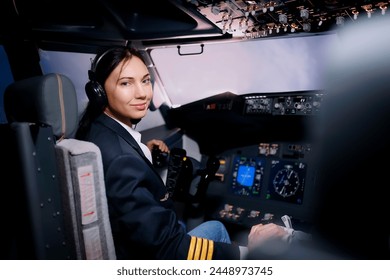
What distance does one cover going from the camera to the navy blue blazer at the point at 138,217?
103 centimetres

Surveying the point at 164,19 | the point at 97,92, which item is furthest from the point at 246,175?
the point at 97,92

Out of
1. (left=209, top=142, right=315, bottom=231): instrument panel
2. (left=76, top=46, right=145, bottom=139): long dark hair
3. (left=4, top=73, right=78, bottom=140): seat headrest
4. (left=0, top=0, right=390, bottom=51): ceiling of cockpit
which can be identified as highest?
(left=0, top=0, right=390, bottom=51): ceiling of cockpit

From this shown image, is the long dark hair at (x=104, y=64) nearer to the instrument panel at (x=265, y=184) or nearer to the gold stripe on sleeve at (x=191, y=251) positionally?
the gold stripe on sleeve at (x=191, y=251)

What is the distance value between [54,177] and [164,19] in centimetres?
180

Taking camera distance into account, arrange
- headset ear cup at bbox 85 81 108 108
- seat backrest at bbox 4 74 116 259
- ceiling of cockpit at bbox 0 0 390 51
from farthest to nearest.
A: 1. ceiling of cockpit at bbox 0 0 390 51
2. headset ear cup at bbox 85 81 108 108
3. seat backrest at bbox 4 74 116 259

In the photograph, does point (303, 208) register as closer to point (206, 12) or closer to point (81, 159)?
point (206, 12)

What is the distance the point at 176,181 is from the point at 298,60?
1.34 m

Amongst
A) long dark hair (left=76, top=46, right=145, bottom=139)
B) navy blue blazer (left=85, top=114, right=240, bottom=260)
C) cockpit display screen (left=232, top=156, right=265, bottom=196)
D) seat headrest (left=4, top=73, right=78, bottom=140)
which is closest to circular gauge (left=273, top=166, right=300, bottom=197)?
cockpit display screen (left=232, top=156, right=265, bottom=196)

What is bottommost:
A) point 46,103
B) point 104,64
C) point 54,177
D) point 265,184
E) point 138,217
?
point 265,184

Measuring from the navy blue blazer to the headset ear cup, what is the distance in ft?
0.49

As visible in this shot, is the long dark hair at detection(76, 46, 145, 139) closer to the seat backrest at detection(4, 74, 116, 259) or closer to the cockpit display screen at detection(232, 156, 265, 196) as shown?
the seat backrest at detection(4, 74, 116, 259)

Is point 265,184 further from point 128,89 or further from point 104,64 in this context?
point 104,64

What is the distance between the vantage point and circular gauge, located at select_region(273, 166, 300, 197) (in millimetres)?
2367

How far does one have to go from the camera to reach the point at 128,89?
129 cm
